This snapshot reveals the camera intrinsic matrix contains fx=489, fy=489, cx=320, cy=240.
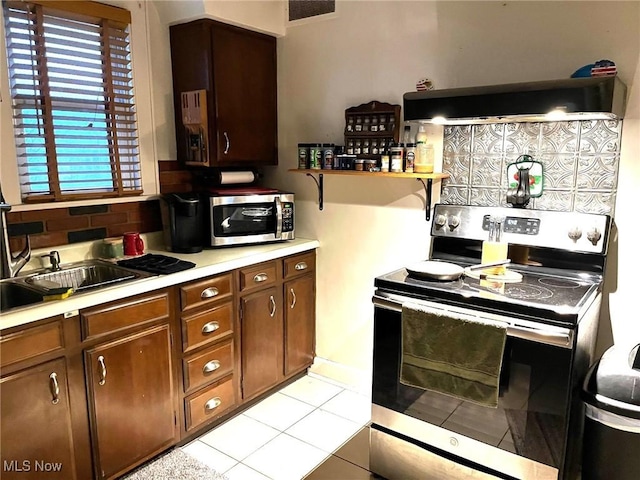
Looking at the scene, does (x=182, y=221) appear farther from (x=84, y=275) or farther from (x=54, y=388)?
(x=54, y=388)

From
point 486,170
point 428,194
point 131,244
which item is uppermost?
point 486,170

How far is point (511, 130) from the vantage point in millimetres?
2223

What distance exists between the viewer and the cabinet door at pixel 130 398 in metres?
1.93

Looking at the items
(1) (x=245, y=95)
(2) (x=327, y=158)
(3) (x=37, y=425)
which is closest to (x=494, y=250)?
(2) (x=327, y=158)

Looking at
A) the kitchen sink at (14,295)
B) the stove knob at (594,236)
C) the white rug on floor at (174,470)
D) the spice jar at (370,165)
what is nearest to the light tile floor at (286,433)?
the white rug on floor at (174,470)

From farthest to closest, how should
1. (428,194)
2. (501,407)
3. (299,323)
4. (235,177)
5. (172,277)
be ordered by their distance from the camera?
(299,323)
(235,177)
(428,194)
(172,277)
(501,407)

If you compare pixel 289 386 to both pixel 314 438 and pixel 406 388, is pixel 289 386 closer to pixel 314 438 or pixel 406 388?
pixel 314 438

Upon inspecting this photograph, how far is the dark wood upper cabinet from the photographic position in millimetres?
2588

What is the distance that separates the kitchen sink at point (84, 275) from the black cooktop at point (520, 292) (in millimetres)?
1162

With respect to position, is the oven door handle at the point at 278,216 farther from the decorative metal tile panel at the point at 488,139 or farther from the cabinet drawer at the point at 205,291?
Result: the decorative metal tile panel at the point at 488,139

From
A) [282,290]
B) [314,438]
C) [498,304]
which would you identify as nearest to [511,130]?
[498,304]

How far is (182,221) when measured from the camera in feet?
8.41

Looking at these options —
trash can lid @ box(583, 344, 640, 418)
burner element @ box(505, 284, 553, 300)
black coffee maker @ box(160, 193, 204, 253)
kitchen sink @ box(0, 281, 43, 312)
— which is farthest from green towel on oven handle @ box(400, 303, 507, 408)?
kitchen sink @ box(0, 281, 43, 312)

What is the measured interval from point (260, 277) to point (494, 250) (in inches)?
47.4
